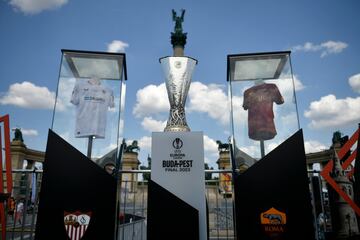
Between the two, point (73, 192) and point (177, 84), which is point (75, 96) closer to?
point (73, 192)

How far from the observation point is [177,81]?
7.18m

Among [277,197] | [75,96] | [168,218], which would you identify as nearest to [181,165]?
[168,218]

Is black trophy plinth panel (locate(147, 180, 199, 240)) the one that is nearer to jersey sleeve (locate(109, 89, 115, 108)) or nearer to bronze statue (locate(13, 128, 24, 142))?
jersey sleeve (locate(109, 89, 115, 108))

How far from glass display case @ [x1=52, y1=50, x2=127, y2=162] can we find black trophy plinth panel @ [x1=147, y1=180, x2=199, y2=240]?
1.19 meters

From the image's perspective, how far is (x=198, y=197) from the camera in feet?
11.8

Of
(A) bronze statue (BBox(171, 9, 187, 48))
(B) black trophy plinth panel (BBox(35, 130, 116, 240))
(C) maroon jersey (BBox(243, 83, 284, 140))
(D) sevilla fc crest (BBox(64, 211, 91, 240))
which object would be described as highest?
(A) bronze statue (BBox(171, 9, 187, 48))

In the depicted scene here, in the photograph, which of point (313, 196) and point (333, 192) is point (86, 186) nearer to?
point (313, 196)

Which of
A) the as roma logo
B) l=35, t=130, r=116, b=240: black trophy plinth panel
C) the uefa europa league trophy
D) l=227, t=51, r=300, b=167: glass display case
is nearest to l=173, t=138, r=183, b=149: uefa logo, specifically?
l=227, t=51, r=300, b=167: glass display case

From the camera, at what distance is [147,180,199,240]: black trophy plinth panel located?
3.21m

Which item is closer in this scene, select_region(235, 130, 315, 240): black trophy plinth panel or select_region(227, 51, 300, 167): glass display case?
select_region(235, 130, 315, 240): black trophy plinth panel

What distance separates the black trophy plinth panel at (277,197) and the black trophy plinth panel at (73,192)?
179 centimetres

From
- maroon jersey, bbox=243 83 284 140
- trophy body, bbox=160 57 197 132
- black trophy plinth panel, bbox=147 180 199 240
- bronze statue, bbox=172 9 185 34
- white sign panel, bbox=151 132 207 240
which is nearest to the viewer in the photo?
black trophy plinth panel, bbox=147 180 199 240

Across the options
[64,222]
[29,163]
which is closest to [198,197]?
[64,222]

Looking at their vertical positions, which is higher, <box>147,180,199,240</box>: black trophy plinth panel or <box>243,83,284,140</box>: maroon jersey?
<box>243,83,284,140</box>: maroon jersey
